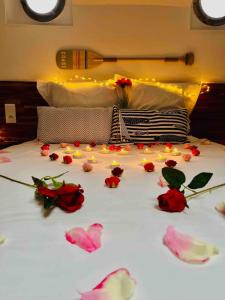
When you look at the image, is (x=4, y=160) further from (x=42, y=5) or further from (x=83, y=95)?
(x=42, y=5)

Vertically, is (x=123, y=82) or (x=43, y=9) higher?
(x=43, y=9)

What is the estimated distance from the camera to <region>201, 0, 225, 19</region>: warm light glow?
246 centimetres

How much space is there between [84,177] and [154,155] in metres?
0.56

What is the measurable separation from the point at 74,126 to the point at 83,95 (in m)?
0.32

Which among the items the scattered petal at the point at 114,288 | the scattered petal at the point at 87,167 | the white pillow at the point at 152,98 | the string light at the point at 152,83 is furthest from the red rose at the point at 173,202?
the string light at the point at 152,83

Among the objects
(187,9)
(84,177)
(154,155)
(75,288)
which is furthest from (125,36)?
(75,288)

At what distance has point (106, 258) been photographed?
0.68m

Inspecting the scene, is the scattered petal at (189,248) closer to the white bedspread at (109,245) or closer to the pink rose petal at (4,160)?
the white bedspread at (109,245)

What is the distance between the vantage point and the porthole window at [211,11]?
246 cm

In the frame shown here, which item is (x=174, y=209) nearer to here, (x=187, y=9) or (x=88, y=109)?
(x=88, y=109)

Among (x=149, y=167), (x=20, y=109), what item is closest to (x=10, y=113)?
(x=20, y=109)

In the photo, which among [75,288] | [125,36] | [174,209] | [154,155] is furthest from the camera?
[125,36]

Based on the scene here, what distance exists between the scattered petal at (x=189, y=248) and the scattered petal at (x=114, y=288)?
142mm

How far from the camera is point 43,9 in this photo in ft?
7.83
